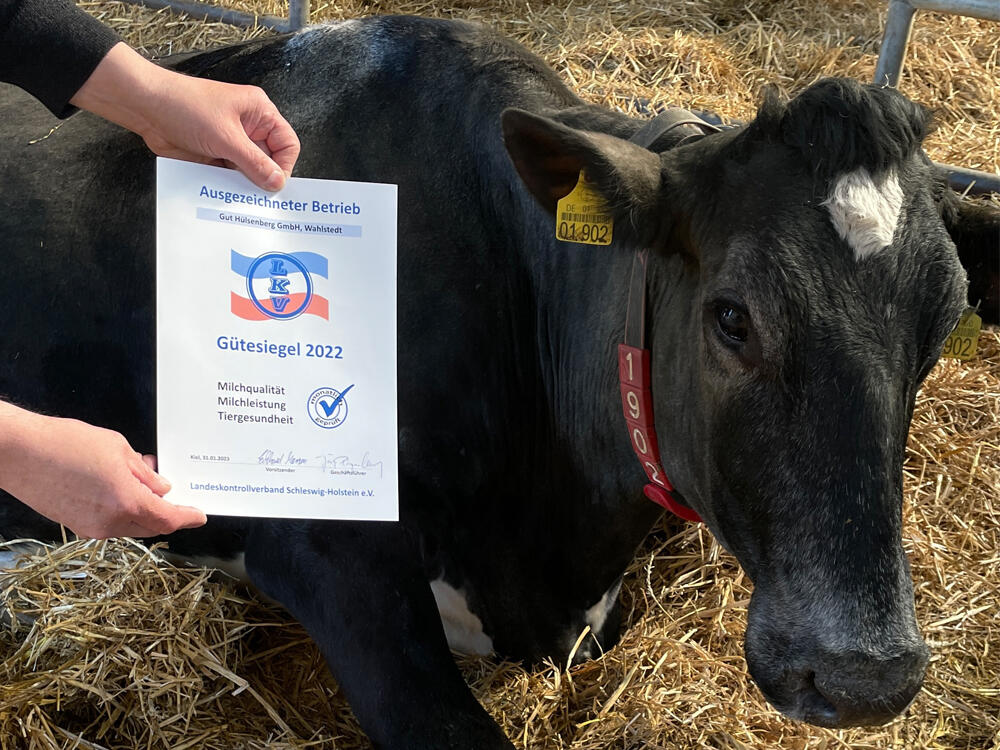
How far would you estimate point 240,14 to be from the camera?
20.5ft

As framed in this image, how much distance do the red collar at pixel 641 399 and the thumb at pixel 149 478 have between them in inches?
47.4

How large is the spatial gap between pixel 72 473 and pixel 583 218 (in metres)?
1.34

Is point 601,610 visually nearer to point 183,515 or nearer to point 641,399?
point 641,399

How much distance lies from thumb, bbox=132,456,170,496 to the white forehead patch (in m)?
1.66

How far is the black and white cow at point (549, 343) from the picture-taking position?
224 cm

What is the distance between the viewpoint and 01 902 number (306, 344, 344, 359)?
262cm

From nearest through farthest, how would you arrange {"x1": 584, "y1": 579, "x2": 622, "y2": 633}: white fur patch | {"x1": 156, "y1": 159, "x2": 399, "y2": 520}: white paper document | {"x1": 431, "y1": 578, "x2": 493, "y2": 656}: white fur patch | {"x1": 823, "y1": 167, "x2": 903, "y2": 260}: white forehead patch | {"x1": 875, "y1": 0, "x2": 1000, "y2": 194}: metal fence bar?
{"x1": 823, "y1": 167, "x2": 903, "y2": 260}: white forehead patch
{"x1": 156, "y1": 159, "x2": 399, "y2": 520}: white paper document
{"x1": 431, "y1": 578, "x2": 493, "y2": 656}: white fur patch
{"x1": 584, "y1": 579, "x2": 622, "y2": 633}: white fur patch
{"x1": 875, "y1": 0, "x2": 1000, "y2": 194}: metal fence bar

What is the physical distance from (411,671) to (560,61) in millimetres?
3707

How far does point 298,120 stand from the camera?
3.38 metres

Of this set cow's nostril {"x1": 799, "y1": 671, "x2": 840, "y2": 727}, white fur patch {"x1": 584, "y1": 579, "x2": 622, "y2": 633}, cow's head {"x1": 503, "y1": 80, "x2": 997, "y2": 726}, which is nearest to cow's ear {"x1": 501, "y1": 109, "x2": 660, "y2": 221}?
cow's head {"x1": 503, "y1": 80, "x2": 997, "y2": 726}

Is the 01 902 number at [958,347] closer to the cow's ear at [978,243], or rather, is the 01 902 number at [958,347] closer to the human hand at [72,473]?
the cow's ear at [978,243]

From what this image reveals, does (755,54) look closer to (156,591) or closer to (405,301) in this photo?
(405,301)
